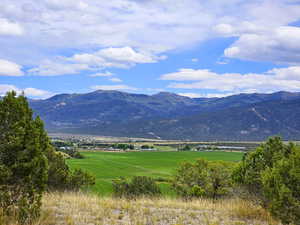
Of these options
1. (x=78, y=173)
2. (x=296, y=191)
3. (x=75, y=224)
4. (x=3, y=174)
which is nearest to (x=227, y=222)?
(x=296, y=191)

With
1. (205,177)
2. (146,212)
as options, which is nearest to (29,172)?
(146,212)

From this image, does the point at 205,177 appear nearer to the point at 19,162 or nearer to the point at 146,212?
the point at 146,212

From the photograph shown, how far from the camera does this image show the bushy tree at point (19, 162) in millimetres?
8422

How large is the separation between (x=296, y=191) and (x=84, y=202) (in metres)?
7.42

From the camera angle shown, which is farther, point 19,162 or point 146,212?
point 146,212

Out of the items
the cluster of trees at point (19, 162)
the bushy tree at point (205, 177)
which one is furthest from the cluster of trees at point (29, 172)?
the bushy tree at point (205, 177)

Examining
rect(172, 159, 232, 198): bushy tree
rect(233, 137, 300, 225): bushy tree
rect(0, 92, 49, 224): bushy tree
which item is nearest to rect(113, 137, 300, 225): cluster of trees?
rect(233, 137, 300, 225): bushy tree

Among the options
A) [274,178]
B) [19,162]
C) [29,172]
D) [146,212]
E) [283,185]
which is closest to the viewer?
[19,162]

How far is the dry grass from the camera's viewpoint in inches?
394

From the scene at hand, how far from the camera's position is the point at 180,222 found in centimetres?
1033

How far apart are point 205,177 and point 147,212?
146 feet

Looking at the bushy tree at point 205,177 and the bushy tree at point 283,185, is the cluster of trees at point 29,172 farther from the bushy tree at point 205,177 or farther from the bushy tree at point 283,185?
the bushy tree at point 205,177

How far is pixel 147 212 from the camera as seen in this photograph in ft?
37.6

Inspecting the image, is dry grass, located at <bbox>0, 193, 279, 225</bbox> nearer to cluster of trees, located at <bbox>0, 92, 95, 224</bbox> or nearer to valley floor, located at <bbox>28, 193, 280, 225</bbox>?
valley floor, located at <bbox>28, 193, 280, 225</bbox>
